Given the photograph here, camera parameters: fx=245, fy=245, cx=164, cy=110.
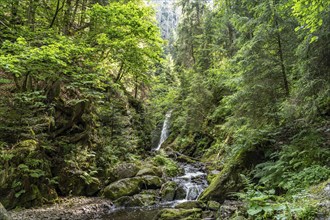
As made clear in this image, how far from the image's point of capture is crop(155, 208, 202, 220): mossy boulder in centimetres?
738

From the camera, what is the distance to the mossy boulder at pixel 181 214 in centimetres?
738

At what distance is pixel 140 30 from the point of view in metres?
8.99

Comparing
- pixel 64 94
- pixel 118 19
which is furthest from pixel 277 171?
pixel 64 94

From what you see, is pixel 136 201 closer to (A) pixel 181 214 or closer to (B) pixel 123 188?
(B) pixel 123 188

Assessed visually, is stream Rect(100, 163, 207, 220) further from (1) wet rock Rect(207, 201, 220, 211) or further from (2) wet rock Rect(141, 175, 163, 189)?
(1) wet rock Rect(207, 201, 220, 211)

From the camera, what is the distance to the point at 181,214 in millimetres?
7574

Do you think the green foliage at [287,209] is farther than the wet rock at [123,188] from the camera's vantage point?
No

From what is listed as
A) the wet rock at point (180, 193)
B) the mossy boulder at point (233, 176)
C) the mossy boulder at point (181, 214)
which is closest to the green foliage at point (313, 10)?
the mossy boulder at point (233, 176)

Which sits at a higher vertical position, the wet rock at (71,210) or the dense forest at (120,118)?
the dense forest at (120,118)

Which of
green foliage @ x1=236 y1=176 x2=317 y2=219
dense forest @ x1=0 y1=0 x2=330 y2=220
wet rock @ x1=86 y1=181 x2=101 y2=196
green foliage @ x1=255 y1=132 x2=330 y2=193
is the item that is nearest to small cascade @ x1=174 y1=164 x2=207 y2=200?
dense forest @ x1=0 y1=0 x2=330 y2=220

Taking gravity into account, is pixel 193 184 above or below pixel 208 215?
above

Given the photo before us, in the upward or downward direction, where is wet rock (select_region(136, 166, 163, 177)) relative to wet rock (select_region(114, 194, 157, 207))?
upward

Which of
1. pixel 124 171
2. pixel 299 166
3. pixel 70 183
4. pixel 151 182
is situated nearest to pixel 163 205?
pixel 151 182

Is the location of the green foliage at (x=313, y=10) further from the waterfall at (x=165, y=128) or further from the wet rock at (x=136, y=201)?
the waterfall at (x=165, y=128)
